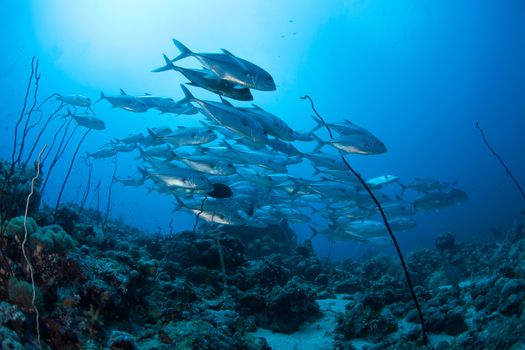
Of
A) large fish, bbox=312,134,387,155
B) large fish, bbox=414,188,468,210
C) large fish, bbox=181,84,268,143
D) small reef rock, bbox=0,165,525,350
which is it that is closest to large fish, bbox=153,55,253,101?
large fish, bbox=181,84,268,143

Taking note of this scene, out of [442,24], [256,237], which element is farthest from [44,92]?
[442,24]

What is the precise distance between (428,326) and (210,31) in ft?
169

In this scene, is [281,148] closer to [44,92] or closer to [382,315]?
[382,315]

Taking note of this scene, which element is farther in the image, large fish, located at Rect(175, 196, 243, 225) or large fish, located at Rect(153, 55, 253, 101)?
large fish, located at Rect(175, 196, 243, 225)

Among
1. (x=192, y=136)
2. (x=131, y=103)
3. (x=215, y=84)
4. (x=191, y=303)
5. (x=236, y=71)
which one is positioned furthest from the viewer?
(x=131, y=103)

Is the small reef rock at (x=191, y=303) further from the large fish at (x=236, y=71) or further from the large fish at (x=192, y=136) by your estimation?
the large fish at (x=236, y=71)

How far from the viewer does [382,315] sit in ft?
17.1

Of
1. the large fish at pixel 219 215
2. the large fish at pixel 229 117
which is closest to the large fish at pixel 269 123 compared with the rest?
the large fish at pixel 229 117

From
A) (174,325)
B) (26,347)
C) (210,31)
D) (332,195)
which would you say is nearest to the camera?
(26,347)

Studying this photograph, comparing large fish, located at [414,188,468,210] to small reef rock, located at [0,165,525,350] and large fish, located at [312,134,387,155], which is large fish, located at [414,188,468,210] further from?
large fish, located at [312,134,387,155]

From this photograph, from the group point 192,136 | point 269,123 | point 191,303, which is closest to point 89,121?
point 192,136

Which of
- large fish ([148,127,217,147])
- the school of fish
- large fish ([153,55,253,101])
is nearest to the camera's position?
large fish ([153,55,253,101])

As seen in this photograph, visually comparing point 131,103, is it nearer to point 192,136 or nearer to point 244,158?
point 192,136

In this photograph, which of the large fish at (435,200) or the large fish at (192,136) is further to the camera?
the large fish at (435,200)
